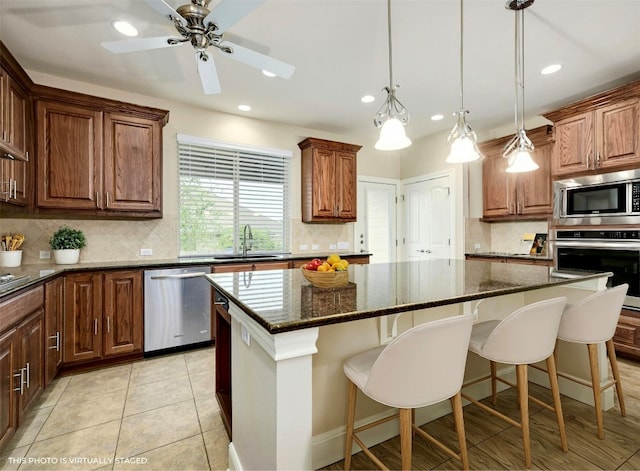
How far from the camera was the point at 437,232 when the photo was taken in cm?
483

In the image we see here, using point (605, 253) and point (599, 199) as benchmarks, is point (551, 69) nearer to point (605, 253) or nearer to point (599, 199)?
point (599, 199)

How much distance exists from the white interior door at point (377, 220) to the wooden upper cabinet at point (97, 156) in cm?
303

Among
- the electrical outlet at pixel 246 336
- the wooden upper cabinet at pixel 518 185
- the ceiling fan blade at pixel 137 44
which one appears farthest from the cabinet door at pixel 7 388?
the wooden upper cabinet at pixel 518 185

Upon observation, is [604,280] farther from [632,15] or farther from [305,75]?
[305,75]

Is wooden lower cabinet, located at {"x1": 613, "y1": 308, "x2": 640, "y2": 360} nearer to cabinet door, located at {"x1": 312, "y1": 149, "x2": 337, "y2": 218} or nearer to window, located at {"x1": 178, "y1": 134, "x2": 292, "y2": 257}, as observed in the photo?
cabinet door, located at {"x1": 312, "y1": 149, "x2": 337, "y2": 218}

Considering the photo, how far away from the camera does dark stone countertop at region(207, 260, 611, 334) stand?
1074 mm

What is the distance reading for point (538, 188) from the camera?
384cm

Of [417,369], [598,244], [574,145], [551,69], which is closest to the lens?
[417,369]

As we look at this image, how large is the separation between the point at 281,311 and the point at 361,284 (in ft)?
2.14

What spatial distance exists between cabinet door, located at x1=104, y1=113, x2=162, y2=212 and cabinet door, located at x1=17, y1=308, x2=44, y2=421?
1281mm

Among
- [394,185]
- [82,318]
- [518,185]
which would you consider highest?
[394,185]

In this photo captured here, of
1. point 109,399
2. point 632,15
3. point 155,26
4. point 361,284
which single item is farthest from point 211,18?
point 632,15

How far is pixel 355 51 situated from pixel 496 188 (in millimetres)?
2864

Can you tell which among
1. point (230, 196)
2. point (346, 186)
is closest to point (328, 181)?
point (346, 186)
